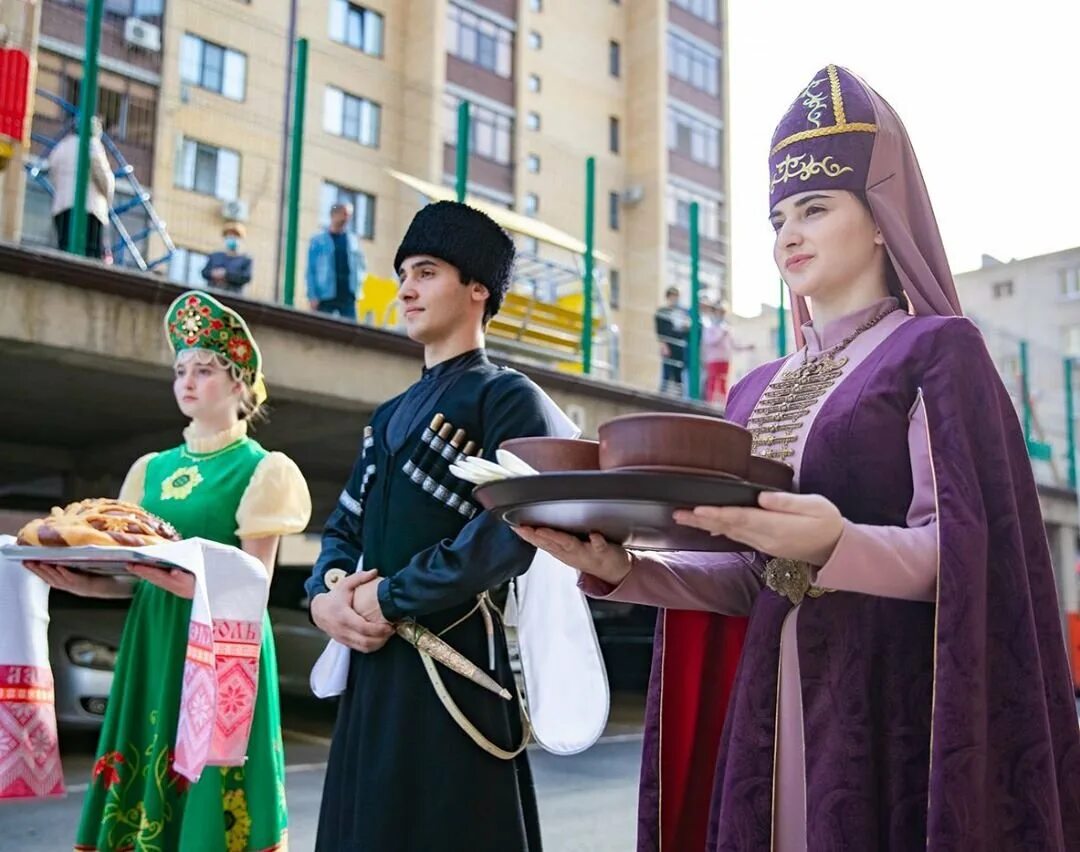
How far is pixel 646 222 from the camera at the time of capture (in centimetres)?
3198

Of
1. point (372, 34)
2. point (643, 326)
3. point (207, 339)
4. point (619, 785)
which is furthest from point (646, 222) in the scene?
point (207, 339)

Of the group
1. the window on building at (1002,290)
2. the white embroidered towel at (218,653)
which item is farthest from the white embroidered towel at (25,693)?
the window on building at (1002,290)

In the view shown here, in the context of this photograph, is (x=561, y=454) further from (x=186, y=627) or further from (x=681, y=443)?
(x=186, y=627)

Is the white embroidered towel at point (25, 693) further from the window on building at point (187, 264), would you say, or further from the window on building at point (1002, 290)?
the window on building at point (1002, 290)

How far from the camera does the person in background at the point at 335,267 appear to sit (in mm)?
8062

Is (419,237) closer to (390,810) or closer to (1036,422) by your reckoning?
(390,810)

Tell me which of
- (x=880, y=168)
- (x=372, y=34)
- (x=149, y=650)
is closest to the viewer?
(x=880, y=168)

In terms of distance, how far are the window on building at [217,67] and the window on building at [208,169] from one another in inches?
19.0

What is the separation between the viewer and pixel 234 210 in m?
8.71

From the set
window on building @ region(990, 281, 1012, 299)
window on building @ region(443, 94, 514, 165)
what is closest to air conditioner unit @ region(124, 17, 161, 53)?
window on building @ region(443, 94, 514, 165)

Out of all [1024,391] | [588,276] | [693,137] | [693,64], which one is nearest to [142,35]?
[588,276]

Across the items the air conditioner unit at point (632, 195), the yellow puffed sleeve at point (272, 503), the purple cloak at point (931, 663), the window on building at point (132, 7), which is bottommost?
the purple cloak at point (931, 663)

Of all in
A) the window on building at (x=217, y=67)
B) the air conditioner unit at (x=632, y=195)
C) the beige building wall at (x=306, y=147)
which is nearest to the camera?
the window on building at (x=217, y=67)

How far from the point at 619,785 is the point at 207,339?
167 inches
